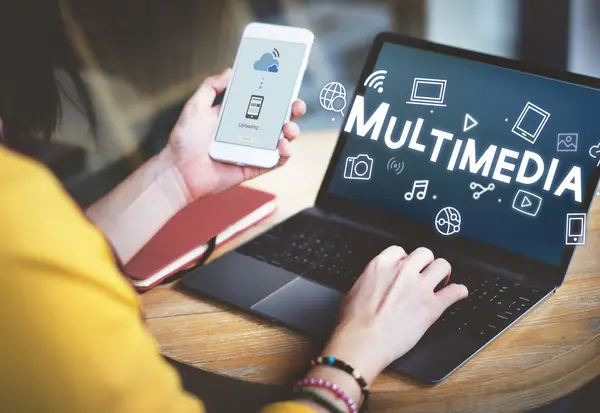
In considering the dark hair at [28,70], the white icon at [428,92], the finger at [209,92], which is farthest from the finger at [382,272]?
the dark hair at [28,70]

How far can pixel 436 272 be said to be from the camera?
0.70 meters

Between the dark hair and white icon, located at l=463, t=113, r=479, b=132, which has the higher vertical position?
white icon, located at l=463, t=113, r=479, b=132

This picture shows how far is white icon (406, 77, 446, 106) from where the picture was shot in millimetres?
831

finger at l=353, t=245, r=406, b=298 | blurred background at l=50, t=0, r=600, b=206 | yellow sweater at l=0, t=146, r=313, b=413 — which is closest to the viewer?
yellow sweater at l=0, t=146, r=313, b=413

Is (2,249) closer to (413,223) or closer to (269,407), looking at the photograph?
(269,407)

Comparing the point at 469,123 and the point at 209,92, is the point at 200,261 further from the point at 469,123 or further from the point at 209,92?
the point at 469,123

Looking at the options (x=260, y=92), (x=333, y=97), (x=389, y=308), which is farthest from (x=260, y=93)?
(x=389, y=308)

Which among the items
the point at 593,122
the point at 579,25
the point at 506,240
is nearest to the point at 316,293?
the point at 506,240

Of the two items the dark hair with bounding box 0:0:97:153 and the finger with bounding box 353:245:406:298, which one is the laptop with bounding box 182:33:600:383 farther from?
the dark hair with bounding box 0:0:97:153

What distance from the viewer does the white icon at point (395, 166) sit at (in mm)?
862

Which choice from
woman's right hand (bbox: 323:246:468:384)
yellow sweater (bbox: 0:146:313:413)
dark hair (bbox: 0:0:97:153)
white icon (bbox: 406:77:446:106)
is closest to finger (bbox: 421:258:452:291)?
woman's right hand (bbox: 323:246:468:384)

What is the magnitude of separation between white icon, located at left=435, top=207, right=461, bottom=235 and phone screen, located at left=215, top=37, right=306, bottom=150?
0.21m

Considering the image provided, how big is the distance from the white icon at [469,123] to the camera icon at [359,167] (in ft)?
0.41

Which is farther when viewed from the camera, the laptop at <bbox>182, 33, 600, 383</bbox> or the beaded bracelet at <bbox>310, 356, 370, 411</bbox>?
the laptop at <bbox>182, 33, 600, 383</bbox>
